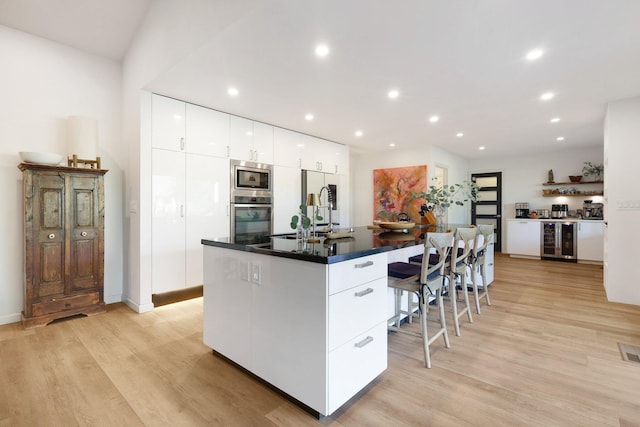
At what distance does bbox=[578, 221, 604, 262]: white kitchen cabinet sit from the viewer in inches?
225

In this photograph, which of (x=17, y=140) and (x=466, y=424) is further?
(x=17, y=140)

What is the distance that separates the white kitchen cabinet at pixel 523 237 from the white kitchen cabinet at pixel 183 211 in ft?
20.2

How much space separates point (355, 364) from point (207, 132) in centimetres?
325

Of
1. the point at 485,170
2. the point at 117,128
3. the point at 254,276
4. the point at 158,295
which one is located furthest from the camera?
the point at 485,170

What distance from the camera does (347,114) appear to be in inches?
160

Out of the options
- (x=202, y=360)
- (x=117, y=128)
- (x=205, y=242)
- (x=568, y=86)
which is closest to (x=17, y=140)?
(x=117, y=128)

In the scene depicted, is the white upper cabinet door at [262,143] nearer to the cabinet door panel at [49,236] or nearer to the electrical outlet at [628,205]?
the cabinet door panel at [49,236]

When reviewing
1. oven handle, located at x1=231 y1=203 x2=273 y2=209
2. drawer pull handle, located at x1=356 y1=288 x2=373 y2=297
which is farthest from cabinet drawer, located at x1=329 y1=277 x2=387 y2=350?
oven handle, located at x1=231 y1=203 x2=273 y2=209

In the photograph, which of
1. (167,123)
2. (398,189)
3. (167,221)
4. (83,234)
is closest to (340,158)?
(398,189)

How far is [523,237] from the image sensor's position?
6555 millimetres

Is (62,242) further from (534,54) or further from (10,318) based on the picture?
(534,54)

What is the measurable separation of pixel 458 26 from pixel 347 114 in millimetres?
2057

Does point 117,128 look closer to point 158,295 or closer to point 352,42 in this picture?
point 158,295

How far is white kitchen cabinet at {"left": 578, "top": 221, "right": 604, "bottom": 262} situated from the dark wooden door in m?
1.70
